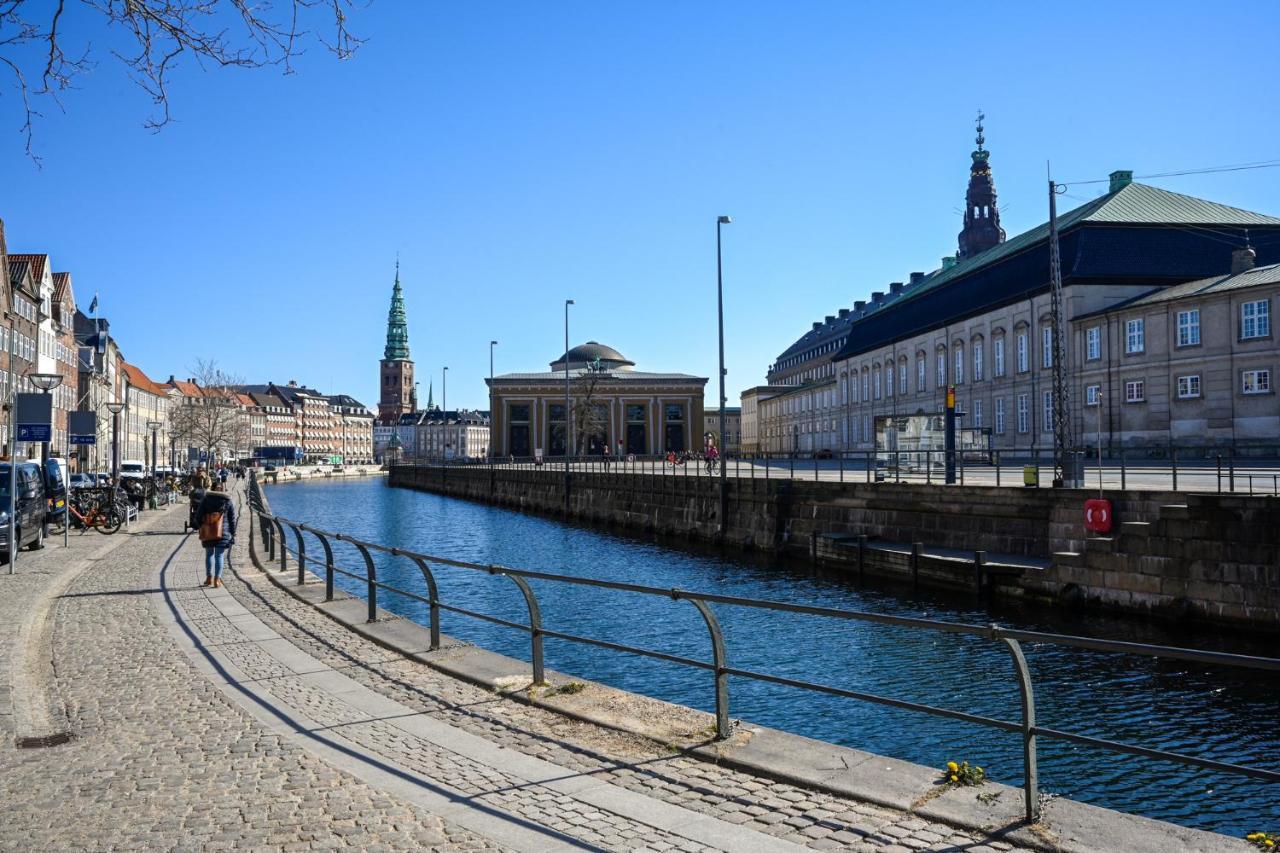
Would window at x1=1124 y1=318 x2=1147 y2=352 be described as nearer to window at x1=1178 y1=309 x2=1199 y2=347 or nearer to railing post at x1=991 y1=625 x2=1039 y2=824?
window at x1=1178 y1=309 x2=1199 y2=347

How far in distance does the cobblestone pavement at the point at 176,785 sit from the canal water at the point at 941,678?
6.90 metres

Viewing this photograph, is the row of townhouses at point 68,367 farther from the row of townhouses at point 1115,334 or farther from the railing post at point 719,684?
the row of townhouses at point 1115,334

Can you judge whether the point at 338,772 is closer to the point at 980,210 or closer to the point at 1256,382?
the point at 1256,382

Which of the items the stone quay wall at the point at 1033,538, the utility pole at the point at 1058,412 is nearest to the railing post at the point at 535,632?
the stone quay wall at the point at 1033,538

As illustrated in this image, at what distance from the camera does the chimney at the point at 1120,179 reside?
6431 centimetres

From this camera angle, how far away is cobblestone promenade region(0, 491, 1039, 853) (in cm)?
535

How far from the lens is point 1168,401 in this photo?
160ft

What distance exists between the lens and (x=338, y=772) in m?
6.46

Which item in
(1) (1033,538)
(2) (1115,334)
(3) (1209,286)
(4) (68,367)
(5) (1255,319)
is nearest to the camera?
(1) (1033,538)

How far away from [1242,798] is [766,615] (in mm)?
10996

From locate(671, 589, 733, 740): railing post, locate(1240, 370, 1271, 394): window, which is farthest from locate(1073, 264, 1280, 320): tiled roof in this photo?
locate(671, 589, 733, 740): railing post

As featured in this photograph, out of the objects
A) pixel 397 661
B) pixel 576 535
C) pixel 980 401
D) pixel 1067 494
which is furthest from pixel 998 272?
pixel 397 661

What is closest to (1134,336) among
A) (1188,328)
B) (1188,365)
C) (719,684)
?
(1188,328)

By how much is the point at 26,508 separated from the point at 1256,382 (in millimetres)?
48026
